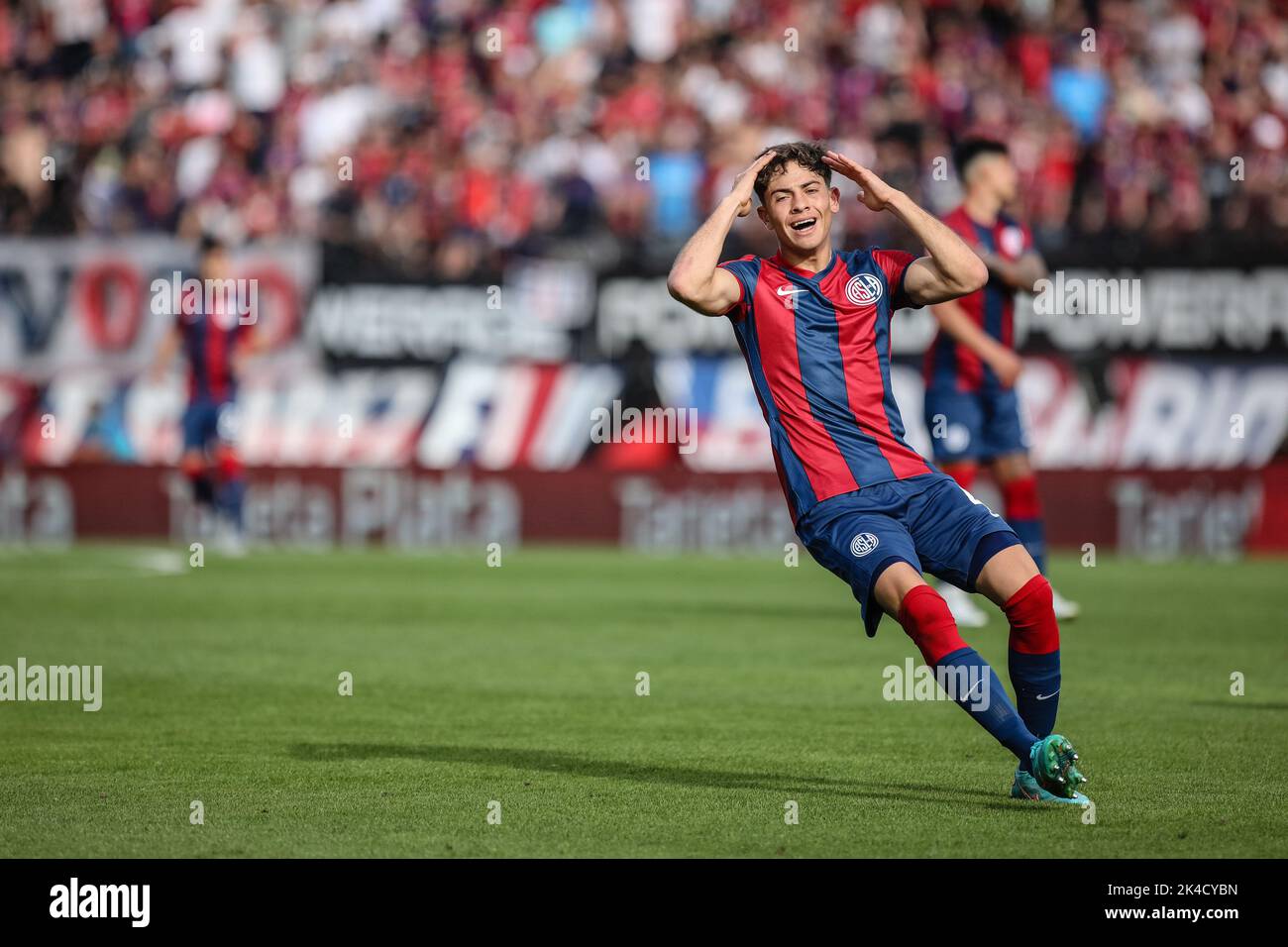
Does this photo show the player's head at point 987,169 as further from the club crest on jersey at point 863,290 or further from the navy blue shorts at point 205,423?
the navy blue shorts at point 205,423

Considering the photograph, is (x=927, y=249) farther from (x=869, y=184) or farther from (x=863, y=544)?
(x=863, y=544)

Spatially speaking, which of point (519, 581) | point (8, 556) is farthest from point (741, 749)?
point (8, 556)

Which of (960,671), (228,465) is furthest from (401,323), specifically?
(960,671)

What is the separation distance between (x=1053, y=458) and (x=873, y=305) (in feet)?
46.1

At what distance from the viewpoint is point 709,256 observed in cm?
665

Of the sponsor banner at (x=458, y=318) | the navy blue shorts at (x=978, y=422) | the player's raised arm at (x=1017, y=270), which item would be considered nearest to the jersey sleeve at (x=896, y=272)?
the player's raised arm at (x=1017, y=270)

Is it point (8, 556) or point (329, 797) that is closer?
point (329, 797)

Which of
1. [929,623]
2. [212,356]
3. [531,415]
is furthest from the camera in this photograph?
[531,415]

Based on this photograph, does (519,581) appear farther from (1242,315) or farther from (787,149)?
(787,149)

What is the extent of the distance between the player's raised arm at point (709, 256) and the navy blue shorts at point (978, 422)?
5.91 m

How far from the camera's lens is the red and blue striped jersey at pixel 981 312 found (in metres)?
11.9

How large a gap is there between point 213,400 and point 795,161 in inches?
536

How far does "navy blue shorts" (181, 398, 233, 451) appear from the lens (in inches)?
764
